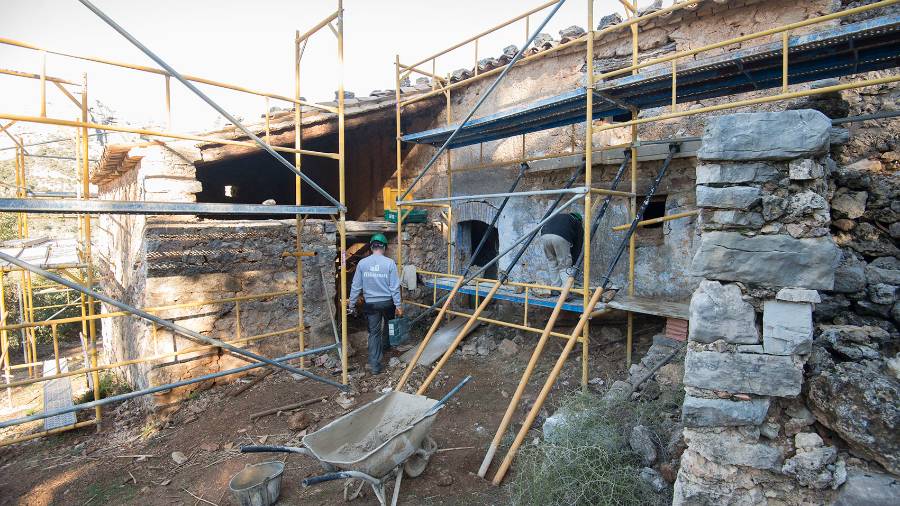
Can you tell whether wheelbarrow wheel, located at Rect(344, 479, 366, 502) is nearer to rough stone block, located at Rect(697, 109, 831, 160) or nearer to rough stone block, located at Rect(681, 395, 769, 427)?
rough stone block, located at Rect(681, 395, 769, 427)

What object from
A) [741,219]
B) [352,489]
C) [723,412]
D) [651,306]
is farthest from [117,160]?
[723,412]

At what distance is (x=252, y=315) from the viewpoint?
20.1 feet

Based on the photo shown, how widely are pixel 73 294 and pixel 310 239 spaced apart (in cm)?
1110

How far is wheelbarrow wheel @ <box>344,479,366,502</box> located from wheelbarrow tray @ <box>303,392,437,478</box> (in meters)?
0.24

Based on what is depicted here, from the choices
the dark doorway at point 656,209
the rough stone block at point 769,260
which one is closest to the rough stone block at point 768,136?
the rough stone block at point 769,260

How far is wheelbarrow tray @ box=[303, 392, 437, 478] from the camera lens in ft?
10.9

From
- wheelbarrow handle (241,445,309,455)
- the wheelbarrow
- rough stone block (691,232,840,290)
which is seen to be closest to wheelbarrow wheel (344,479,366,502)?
the wheelbarrow

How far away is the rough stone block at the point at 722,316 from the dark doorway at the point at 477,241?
573 centimetres

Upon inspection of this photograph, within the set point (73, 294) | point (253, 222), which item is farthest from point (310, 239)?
point (73, 294)

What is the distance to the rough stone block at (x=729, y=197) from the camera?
2359mm

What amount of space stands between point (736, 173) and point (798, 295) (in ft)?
2.27

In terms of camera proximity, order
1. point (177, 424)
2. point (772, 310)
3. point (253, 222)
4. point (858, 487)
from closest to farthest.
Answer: point (858, 487) → point (772, 310) → point (177, 424) → point (253, 222)

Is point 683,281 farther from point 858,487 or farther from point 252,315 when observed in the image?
point 252,315

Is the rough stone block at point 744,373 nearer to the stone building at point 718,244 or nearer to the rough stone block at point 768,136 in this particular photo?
the stone building at point 718,244
